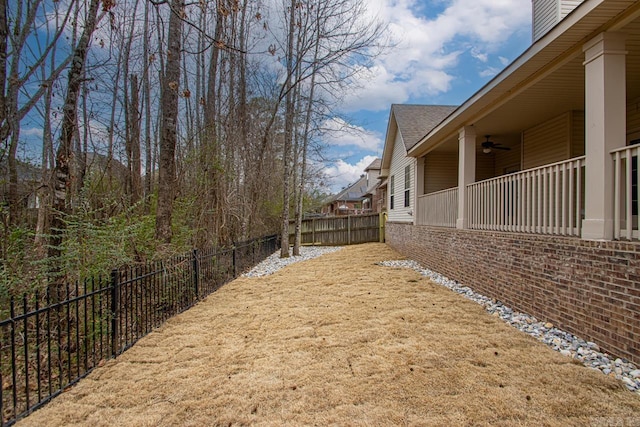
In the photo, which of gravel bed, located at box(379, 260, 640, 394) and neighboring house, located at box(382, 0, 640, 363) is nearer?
gravel bed, located at box(379, 260, 640, 394)

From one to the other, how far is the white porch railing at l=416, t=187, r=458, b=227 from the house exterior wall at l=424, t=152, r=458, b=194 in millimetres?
754

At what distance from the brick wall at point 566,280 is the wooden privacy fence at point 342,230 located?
944 cm

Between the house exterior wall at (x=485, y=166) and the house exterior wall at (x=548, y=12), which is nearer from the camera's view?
the house exterior wall at (x=548, y=12)

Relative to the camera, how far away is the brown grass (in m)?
2.31

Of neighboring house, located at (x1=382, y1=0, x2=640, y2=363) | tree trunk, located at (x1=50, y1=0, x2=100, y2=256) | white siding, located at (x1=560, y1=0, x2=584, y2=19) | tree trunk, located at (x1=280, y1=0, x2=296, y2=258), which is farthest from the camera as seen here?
tree trunk, located at (x1=280, y1=0, x2=296, y2=258)

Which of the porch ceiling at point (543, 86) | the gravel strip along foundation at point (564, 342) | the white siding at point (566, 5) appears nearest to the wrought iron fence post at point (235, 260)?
the gravel strip along foundation at point (564, 342)

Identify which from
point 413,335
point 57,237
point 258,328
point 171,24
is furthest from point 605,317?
point 171,24

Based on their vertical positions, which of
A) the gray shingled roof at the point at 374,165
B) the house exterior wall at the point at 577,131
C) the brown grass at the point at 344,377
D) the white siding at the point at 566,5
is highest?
the gray shingled roof at the point at 374,165

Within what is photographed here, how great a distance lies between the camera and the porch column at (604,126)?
3342mm

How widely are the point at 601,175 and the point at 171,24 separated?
21.2ft

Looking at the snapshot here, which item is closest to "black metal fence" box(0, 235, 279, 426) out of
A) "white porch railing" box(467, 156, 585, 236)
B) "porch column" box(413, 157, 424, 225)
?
"white porch railing" box(467, 156, 585, 236)

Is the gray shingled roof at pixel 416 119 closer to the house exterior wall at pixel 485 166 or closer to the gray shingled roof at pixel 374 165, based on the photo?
the house exterior wall at pixel 485 166

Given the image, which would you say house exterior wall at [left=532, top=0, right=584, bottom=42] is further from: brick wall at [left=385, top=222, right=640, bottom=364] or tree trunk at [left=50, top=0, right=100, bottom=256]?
tree trunk at [left=50, top=0, right=100, bottom=256]

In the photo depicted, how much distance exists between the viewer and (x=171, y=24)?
218 inches
